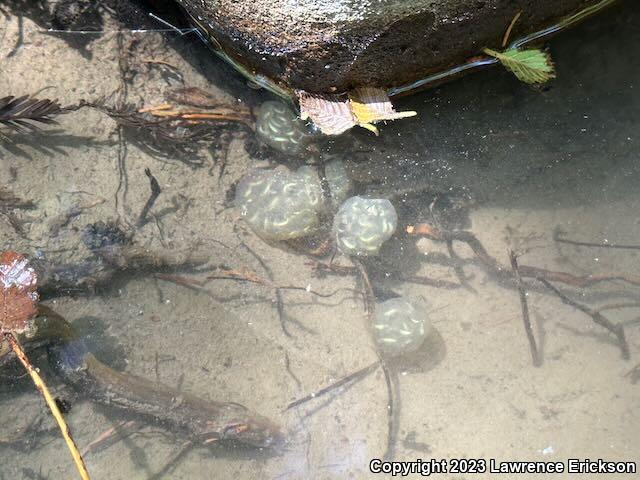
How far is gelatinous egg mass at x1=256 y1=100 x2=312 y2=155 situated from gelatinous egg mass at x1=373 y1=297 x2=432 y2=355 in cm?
136

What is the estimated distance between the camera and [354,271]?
14.1 feet

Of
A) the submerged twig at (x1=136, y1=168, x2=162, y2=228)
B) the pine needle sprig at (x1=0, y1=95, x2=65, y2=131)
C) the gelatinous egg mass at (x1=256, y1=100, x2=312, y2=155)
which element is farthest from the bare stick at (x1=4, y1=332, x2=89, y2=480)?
the gelatinous egg mass at (x1=256, y1=100, x2=312, y2=155)

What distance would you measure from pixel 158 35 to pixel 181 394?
2.59 meters

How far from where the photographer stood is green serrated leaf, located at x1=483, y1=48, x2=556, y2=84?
4036 mm

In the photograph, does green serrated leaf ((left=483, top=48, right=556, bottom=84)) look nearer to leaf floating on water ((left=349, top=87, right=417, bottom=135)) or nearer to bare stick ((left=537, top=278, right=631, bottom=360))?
leaf floating on water ((left=349, top=87, right=417, bottom=135))

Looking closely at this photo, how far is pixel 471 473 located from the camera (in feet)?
13.1

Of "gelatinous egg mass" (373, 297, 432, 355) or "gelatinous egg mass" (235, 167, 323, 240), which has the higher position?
"gelatinous egg mass" (235, 167, 323, 240)

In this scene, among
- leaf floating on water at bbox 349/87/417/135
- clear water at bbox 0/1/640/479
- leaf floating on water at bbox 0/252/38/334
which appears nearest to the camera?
leaf floating on water at bbox 0/252/38/334

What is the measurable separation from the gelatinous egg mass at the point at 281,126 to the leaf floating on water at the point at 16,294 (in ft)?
6.04

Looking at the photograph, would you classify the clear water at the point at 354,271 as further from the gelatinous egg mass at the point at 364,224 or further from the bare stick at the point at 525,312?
the gelatinous egg mass at the point at 364,224

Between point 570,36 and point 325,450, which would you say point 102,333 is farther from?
point 570,36

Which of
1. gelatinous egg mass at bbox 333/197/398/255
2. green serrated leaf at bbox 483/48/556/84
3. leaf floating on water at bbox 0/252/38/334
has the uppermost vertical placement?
green serrated leaf at bbox 483/48/556/84

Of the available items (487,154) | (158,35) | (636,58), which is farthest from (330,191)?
(636,58)

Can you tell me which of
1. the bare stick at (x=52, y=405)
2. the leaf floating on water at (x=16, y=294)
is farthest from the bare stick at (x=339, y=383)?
the leaf floating on water at (x=16, y=294)
